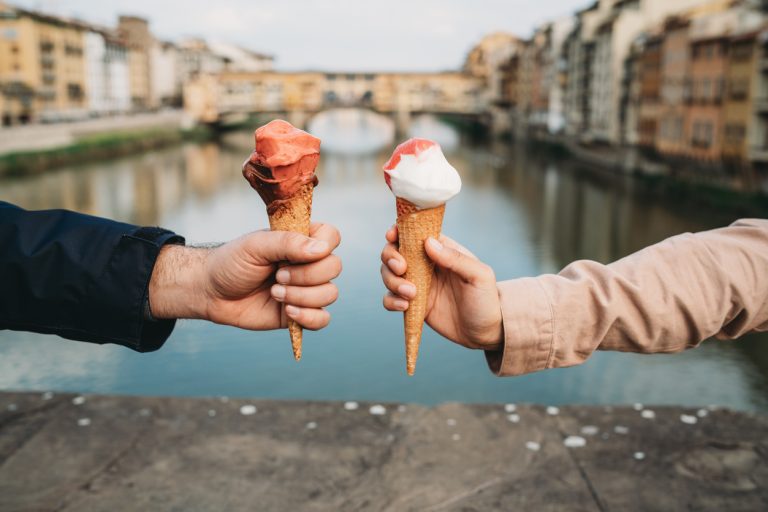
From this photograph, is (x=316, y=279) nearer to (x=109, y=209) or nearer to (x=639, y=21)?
(x=109, y=209)

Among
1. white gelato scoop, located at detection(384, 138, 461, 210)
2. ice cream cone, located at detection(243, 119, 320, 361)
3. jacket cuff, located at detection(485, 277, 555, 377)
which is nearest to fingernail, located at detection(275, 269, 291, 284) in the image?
ice cream cone, located at detection(243, 119, 320, 361)

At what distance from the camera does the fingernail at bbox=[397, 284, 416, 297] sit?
1.49 metres

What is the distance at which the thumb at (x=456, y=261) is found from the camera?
1483 mm

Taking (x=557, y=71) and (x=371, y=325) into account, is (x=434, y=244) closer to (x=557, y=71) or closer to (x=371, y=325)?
(x=371, y=325)

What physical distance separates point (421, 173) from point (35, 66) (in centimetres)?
4049

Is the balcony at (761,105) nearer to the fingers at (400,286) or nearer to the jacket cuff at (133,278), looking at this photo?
the fingers at (400,286)

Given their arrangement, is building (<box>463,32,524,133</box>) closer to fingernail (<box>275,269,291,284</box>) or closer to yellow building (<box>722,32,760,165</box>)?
yellow building (<box>722,32,760,165</box>)

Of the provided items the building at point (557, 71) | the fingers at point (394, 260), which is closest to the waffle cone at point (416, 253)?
the fingers at point (394, 260)

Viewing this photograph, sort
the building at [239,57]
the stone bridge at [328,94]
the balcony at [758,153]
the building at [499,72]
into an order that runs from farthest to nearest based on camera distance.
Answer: the building at [239,57], the building at [499,72], the stone bridge at [328,94], the balcony at [758,153]

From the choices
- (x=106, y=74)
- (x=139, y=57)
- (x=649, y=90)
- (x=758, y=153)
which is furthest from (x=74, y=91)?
(x=758, y=153)

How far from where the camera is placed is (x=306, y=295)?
5.08ft

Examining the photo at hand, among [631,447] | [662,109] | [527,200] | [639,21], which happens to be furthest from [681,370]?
[639,21]

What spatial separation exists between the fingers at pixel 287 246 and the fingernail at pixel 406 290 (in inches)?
6.4

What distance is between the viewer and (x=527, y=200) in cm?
2192
